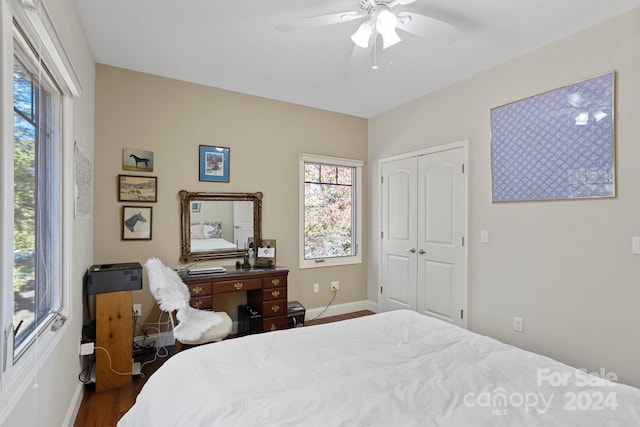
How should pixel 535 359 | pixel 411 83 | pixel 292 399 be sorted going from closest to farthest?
1. pixel 292 399
2. pixel 535 359
3. pixel 411 83

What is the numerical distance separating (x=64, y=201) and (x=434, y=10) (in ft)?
→ 8.67

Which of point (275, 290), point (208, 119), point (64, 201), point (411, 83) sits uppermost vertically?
point (411, 83)

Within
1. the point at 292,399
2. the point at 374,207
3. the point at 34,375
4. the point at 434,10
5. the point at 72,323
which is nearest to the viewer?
the point at 292,399

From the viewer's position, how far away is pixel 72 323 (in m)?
2.09

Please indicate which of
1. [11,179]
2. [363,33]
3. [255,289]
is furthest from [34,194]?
[255,289]

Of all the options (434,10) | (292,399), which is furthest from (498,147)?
(292,399)

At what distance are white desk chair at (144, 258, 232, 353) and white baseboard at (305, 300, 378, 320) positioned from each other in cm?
158

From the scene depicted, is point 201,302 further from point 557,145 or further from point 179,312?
point 557,145

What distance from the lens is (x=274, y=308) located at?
3.45 meters

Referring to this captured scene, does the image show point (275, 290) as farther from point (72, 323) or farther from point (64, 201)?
point (64, 201)

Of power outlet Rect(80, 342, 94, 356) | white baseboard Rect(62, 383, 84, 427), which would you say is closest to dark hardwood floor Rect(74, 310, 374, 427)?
white baseboard Rect(62, 383, 84, 427)

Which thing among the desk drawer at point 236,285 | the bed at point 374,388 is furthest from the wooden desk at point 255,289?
the bed at point 374,388

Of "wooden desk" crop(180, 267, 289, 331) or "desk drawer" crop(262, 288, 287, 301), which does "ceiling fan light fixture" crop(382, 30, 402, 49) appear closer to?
"wooden desk" crop(180, 267, 289, 331)

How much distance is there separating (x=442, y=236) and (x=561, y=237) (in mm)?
1134
